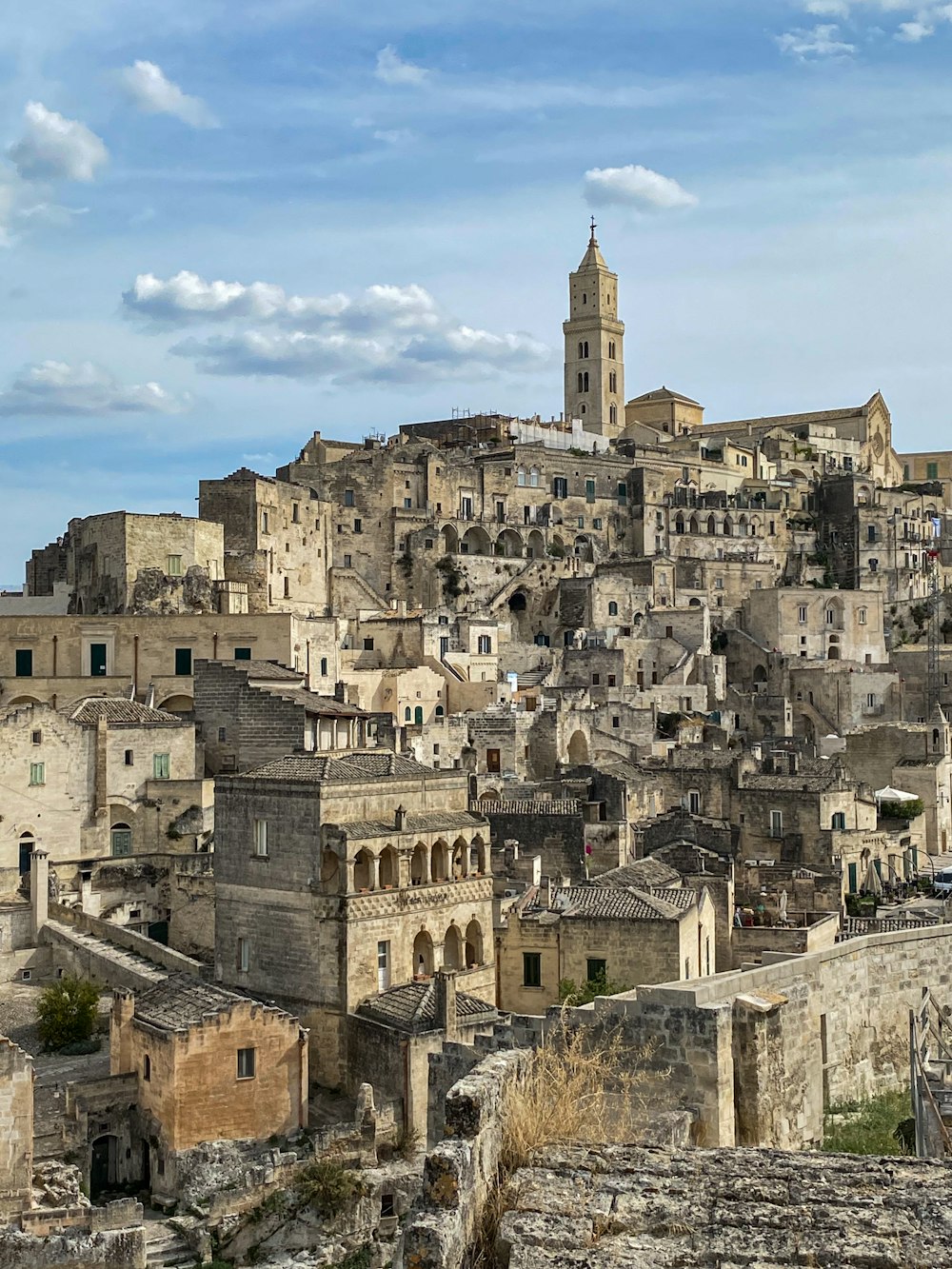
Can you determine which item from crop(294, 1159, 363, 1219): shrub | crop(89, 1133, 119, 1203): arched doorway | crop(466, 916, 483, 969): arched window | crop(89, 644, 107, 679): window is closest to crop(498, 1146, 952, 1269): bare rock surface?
crop(294, 1159, 363, 1219): shrub

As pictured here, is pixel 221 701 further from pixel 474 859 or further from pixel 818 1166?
pixel 818 1166

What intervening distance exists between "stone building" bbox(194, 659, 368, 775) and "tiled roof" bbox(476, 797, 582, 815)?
440 cm

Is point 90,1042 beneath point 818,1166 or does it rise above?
beneath

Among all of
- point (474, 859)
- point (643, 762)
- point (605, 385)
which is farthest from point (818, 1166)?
point (605, 385)

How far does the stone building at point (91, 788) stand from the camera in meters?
35.4

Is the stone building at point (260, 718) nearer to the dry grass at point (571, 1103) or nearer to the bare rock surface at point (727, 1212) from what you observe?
the dry grass at point (571, 1103)

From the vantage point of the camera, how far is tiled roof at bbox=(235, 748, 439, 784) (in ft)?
83.4

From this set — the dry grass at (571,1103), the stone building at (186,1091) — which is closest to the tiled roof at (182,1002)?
the stone building at (186,1091)

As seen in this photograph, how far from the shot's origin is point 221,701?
4081cm

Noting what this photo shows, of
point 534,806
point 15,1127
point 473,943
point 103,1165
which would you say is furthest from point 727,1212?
point 534,806

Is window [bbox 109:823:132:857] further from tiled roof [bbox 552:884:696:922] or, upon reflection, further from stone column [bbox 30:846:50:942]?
tiled roof [bbox 552:884:696:922]

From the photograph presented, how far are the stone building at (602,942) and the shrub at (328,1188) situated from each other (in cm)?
612

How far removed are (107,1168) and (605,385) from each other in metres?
83.7

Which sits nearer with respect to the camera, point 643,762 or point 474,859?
point 474,859
